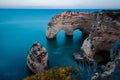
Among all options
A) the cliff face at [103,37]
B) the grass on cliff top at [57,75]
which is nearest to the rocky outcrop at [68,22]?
the cliff face at [103,37]

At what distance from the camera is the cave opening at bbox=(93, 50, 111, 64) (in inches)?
1015

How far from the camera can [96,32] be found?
25.7 meters

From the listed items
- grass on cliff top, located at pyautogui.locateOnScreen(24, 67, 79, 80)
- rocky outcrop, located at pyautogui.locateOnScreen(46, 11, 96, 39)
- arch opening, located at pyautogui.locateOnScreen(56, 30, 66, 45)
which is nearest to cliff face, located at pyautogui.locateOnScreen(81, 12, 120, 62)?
arch opening, located at pyautogui.locateOnScreen(56, 30, 66, 45)

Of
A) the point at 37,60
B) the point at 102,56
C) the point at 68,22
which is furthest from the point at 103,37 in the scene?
the point at 68,22

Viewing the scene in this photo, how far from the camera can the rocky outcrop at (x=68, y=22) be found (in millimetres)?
38969

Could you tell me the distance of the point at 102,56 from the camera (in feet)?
88.1

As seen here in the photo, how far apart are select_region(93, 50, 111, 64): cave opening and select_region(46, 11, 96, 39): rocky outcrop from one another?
13.8 metres

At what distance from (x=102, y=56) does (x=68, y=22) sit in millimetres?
14879

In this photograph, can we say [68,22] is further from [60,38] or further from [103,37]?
[103,37]

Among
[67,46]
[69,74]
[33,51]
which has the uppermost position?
[69,74]

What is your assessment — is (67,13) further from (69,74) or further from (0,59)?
(69,74)

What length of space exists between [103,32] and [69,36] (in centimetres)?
1807

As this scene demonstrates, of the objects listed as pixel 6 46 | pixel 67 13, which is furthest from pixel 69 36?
pixel 6 46

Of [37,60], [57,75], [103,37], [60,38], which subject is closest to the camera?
[57,75]
